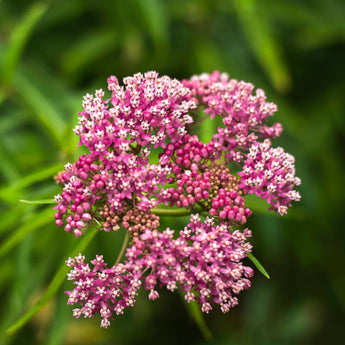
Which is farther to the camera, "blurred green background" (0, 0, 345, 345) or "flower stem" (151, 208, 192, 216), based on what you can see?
"blurred green background" (0, 0, 345, 345)

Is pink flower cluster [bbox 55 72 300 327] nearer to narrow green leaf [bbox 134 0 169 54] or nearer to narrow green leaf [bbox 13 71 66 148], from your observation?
narrow green leaf [bbox 13 71 66 148]

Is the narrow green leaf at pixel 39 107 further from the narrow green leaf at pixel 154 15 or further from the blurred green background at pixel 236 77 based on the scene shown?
the narrow green leaf at pixel 154 15

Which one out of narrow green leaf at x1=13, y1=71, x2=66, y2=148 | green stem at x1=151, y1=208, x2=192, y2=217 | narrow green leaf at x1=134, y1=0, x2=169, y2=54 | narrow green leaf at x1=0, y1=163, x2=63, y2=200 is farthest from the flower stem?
narrow green leaf at x1=134, y1=0, x2=169, y2=54

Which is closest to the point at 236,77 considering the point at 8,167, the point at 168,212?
the point at 8,167

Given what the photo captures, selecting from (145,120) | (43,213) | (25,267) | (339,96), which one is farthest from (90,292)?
(339,96)

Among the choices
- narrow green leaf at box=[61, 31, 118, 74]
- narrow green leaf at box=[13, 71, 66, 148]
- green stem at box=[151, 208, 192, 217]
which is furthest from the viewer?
narrow green leaf at box=[61, 31, 118, 74]

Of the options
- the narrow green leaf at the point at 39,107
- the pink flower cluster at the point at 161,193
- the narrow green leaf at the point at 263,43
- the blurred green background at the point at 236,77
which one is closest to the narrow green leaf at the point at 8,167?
the narrow green leaf at the point at 39,107

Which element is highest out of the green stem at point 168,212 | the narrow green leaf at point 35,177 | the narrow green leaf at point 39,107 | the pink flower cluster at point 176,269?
the narrow green leaf at point 39,107
